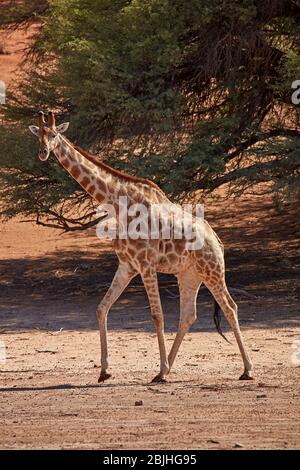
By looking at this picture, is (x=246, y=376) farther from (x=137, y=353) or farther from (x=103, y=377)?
(x=137, y=353)

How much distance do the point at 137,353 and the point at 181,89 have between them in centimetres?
527

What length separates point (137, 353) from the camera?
43.0 feet

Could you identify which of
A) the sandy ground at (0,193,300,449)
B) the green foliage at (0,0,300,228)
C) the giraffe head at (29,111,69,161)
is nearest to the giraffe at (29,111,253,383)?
the giraffe head at (29,111,69,161)

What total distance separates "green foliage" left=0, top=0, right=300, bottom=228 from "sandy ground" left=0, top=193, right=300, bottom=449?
1.53 metres

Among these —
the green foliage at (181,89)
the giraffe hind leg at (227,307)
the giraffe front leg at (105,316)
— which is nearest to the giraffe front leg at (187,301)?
the giraffe hind leg at (227,307)

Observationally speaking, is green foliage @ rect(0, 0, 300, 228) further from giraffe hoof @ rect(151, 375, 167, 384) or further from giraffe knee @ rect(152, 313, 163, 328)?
giraffe hoof @ rect(151, 375, 167, 384)

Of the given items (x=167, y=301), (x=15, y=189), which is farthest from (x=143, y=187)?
(x=15, y=189)

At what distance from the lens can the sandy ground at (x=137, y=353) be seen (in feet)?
29.6

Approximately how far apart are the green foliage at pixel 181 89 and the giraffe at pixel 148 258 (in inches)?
175

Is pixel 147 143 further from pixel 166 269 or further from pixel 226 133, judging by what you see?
pixel 166 269

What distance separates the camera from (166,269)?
37.9 ft

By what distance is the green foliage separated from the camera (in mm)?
16312

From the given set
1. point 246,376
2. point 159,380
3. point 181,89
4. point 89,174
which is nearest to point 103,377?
point 159,380
